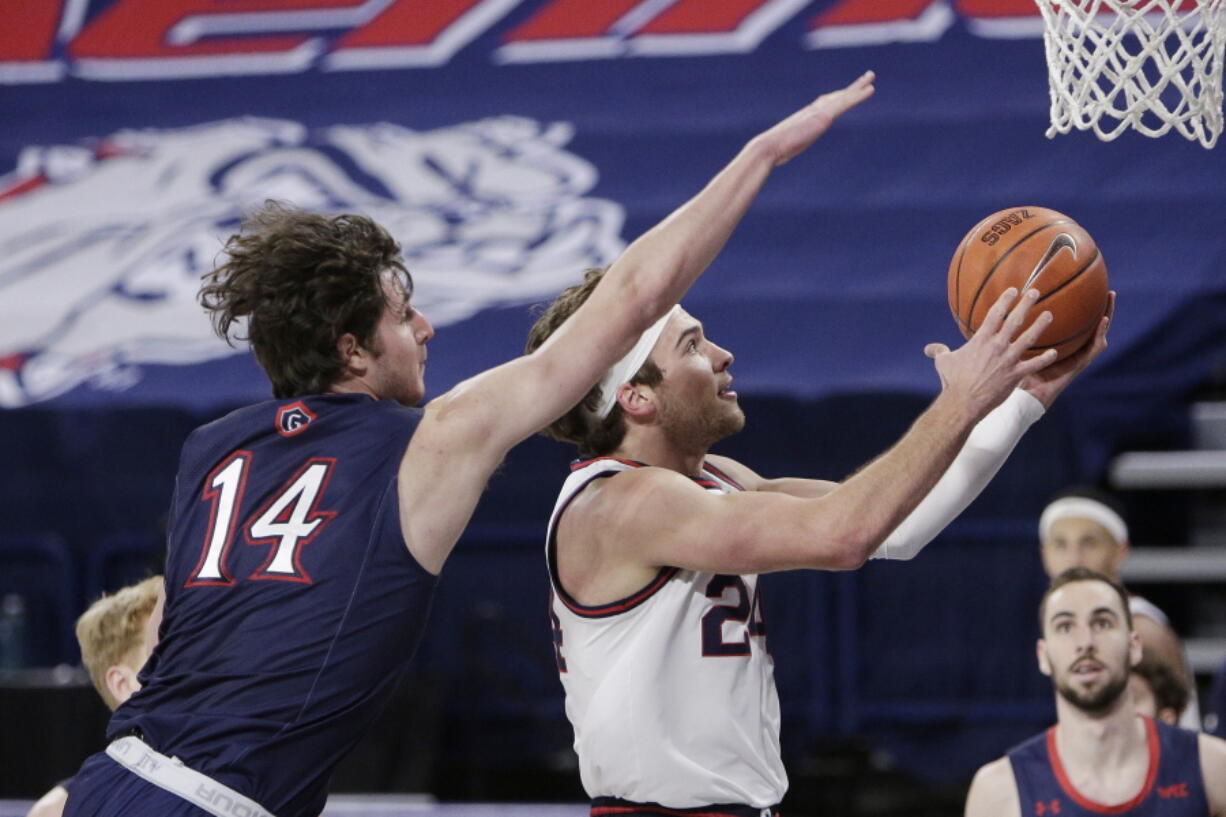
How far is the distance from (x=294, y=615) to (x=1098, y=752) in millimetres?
3541

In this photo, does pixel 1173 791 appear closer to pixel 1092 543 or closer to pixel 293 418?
pixel 1092 543

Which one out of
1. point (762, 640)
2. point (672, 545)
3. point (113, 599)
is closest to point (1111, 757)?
point (762, 640)

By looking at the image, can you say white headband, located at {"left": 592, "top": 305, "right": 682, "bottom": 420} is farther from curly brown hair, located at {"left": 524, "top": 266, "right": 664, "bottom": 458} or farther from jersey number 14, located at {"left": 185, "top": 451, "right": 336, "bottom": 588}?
jersey number 14, located at {"left": 185, "top": 451, "right": 336, "bottom": 588}

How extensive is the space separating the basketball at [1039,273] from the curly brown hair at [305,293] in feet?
4.88

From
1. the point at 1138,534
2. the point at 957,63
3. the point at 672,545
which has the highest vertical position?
the point at 672,545

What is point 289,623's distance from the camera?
10.7 ft

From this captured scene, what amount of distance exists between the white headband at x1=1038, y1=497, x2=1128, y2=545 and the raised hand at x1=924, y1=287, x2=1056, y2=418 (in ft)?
13.5

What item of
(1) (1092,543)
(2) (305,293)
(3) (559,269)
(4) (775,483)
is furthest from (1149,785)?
(3) (559,269)

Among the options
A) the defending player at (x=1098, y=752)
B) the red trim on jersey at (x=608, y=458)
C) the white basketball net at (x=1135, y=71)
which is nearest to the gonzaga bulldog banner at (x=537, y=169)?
the defending player at (x=1098, y=752)

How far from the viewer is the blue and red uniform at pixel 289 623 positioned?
3262mm

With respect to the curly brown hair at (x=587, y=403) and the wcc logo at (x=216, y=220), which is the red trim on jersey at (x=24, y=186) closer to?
the wcc logo at (x=216, y=220)

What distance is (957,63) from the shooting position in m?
9.27

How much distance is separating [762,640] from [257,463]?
4.27 ft

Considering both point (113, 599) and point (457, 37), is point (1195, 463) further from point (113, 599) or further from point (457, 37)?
point (113, 599)
